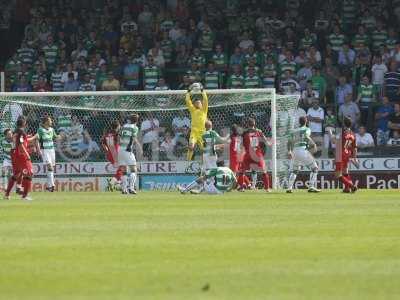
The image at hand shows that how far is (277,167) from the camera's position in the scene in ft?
105

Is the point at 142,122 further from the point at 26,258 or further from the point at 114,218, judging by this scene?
the point at 26,258

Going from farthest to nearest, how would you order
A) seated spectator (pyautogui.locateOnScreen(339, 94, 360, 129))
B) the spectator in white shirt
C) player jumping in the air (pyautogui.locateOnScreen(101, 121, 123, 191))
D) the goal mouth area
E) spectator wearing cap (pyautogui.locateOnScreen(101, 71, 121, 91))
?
spectator wearing cap (pyautogui.locateOnScreen(101, 71, 121, 91)) → seated spectator (pyautogui.locateOnScreen(339, 94, 360, 129)) → the spectator in white shirt → the goal mouth area → player jumping in the air (pyautogui.locateOnScreen(101, 121, 123, 191))

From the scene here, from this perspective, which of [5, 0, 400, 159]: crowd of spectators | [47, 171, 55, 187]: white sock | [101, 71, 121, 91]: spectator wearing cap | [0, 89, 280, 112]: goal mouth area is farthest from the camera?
[101, 71, 121, 91]: spectator wearing cap

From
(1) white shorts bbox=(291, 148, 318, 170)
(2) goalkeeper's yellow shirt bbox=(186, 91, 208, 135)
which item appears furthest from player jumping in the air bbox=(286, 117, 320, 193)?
(2) goalkeeper's yellow shirt bbox=(186, 91, 208, 135)

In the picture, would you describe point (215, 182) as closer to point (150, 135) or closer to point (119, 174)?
point (119, 174)

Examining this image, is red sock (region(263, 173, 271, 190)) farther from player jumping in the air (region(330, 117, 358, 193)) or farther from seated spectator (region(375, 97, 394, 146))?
seated spectator (region(375, 97, 394, 146))

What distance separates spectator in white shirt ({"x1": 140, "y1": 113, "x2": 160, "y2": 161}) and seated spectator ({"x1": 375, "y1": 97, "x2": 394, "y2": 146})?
6584mm

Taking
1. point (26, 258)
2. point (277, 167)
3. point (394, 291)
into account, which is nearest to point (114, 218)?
point (26, 258)

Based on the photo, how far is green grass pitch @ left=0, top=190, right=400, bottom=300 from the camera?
35.0 ft

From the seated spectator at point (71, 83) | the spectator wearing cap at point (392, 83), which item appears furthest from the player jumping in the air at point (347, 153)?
the seated spectator at point (71, 83)

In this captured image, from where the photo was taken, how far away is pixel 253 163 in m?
31.5

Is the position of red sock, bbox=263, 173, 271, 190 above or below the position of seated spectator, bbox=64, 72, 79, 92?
below

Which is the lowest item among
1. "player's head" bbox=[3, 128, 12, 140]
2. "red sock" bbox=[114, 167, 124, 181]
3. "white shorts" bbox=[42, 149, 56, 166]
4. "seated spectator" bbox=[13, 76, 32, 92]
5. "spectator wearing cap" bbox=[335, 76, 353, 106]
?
"red sock" bbox=[114, 167, 124, 181]

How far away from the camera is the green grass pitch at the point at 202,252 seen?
10.7 metres
